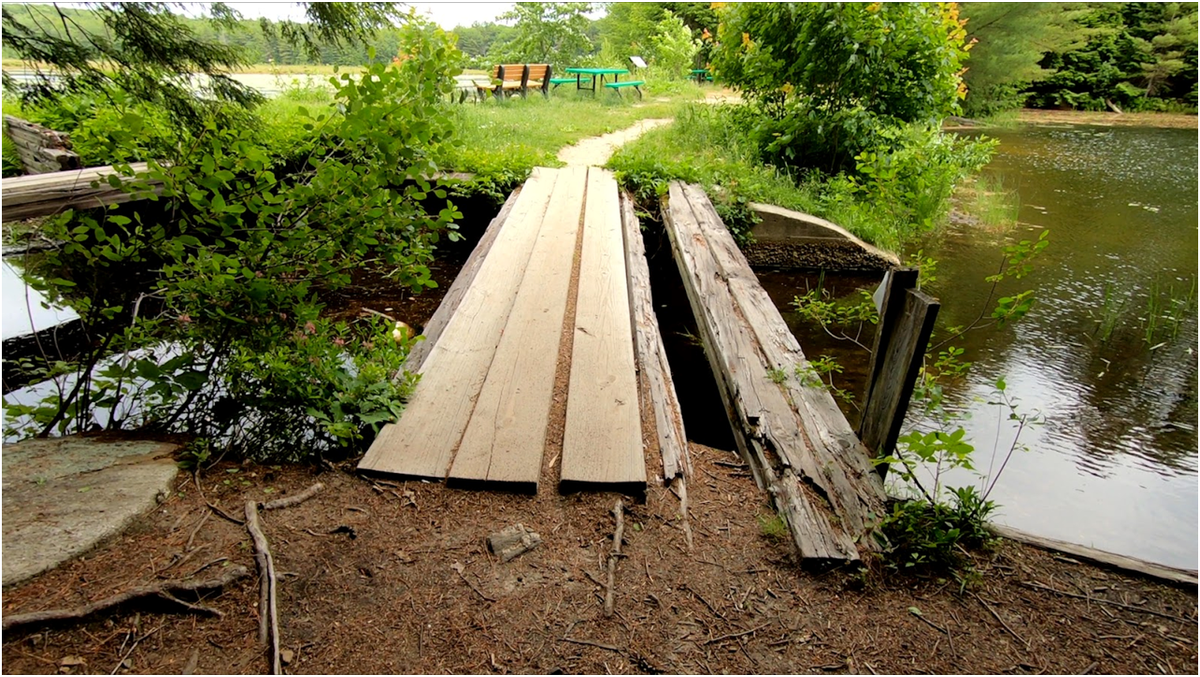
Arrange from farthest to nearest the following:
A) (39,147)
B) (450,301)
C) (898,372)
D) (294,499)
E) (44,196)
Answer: (39,147) < (450,301) < (44,196) < (898,372) < (294,499)

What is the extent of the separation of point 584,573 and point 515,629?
314 mm

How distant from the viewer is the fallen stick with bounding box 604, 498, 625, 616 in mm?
2125

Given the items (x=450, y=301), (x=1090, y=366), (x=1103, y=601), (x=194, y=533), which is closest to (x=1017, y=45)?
(x=1090, y=366)

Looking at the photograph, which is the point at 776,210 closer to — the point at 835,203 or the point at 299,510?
the point at 835,203

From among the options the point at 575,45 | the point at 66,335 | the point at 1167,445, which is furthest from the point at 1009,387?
the point at 575,45

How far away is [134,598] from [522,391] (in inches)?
65.2

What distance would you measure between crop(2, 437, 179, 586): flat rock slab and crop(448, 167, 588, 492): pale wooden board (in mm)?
1079

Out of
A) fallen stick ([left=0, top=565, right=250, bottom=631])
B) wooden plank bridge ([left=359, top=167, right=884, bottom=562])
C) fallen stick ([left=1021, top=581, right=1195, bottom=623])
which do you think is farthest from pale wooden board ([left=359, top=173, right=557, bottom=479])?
fallen stick ([left=1021, top=581, right=1195, bottom=623])

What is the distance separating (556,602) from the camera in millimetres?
2113

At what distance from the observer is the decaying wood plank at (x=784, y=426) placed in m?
2.50

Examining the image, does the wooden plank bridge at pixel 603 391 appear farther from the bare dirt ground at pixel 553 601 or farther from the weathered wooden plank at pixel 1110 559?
the weathered wooden plank at pixel 1110 559

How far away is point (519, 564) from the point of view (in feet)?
7.41

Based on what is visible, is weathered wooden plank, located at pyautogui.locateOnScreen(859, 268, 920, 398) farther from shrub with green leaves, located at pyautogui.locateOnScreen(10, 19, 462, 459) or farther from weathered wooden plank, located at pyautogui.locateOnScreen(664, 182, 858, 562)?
shrub with green leaves, located at pyautogui.locateOnScreen(10, 19, 462, 459)

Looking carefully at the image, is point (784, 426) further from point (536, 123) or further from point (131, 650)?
point (536, 123)
